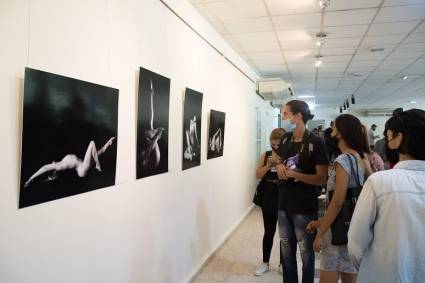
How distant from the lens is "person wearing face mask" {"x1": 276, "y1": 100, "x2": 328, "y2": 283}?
233cm

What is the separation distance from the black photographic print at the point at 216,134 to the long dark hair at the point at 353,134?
1.91m

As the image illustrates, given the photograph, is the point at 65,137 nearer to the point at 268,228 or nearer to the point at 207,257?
the point at 268,228

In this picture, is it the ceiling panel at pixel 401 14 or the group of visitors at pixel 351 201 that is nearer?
the group of visitors at pixel 351 201

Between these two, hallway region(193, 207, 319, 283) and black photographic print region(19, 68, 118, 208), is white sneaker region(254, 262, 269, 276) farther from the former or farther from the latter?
black photographic print region(19, 68, 118, 208)

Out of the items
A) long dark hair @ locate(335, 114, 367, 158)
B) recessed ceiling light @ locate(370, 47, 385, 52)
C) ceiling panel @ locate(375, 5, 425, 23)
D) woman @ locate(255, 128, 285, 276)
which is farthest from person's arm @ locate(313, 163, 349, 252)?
recessed ceiling light @ locate(370, 47, 385, 52)

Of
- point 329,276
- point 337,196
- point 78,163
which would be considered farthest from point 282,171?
point 78,163

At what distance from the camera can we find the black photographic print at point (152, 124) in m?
2.18

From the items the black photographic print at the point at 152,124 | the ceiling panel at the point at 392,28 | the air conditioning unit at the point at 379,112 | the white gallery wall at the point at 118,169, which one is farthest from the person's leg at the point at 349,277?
the air conditioning unit at the point at 379,112

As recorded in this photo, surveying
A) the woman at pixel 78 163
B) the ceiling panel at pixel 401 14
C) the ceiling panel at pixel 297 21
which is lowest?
the woman at pixel 78 163

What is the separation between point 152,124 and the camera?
2334mm

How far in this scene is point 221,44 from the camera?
4.17m

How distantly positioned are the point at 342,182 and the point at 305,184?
0.51 meters

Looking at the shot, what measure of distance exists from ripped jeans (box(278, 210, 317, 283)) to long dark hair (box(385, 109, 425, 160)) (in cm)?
117

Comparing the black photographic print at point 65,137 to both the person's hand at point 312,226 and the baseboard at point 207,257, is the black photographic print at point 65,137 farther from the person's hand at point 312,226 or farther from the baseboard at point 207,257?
the baseboard at point 207,257
